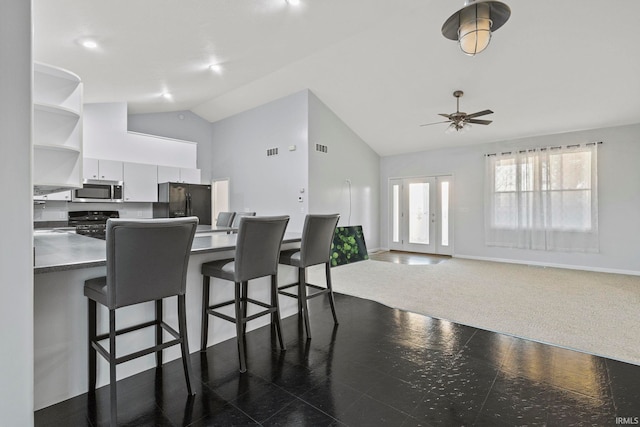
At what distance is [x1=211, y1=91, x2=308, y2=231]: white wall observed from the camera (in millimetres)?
6023

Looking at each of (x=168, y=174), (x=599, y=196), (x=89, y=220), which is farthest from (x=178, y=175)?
(x=599, y=196)

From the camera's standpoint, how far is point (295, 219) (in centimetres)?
608

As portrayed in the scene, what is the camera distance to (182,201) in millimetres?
6484

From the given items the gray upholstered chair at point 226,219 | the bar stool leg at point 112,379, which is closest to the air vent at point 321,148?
the gray upholstered chair at point 226,219

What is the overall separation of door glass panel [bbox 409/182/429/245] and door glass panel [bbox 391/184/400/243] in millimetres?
327

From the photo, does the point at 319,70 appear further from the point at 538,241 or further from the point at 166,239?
the point at 538,241

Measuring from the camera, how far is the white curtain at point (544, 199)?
555cm

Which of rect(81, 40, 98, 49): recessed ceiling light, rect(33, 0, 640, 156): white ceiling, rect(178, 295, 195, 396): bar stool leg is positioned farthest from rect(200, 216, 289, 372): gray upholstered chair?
rect(81, 40, 98, 49): recessed ceiling light

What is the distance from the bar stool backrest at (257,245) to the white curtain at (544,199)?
5818 mm

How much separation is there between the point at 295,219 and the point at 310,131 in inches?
69.6

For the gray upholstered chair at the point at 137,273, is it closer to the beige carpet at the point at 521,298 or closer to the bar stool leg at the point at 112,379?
the bar stool leg at the point at 112,379

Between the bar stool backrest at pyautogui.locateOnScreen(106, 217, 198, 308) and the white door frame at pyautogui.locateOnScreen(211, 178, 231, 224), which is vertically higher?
the white door frame at pyautogui.locateOnScreen(211, 178, 231, 224)

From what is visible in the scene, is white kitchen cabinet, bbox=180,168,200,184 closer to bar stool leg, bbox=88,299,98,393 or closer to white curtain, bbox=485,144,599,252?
bar stool leg, bbox=88,299,98,393

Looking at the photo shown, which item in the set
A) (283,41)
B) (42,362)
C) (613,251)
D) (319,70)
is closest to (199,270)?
(42,362)
